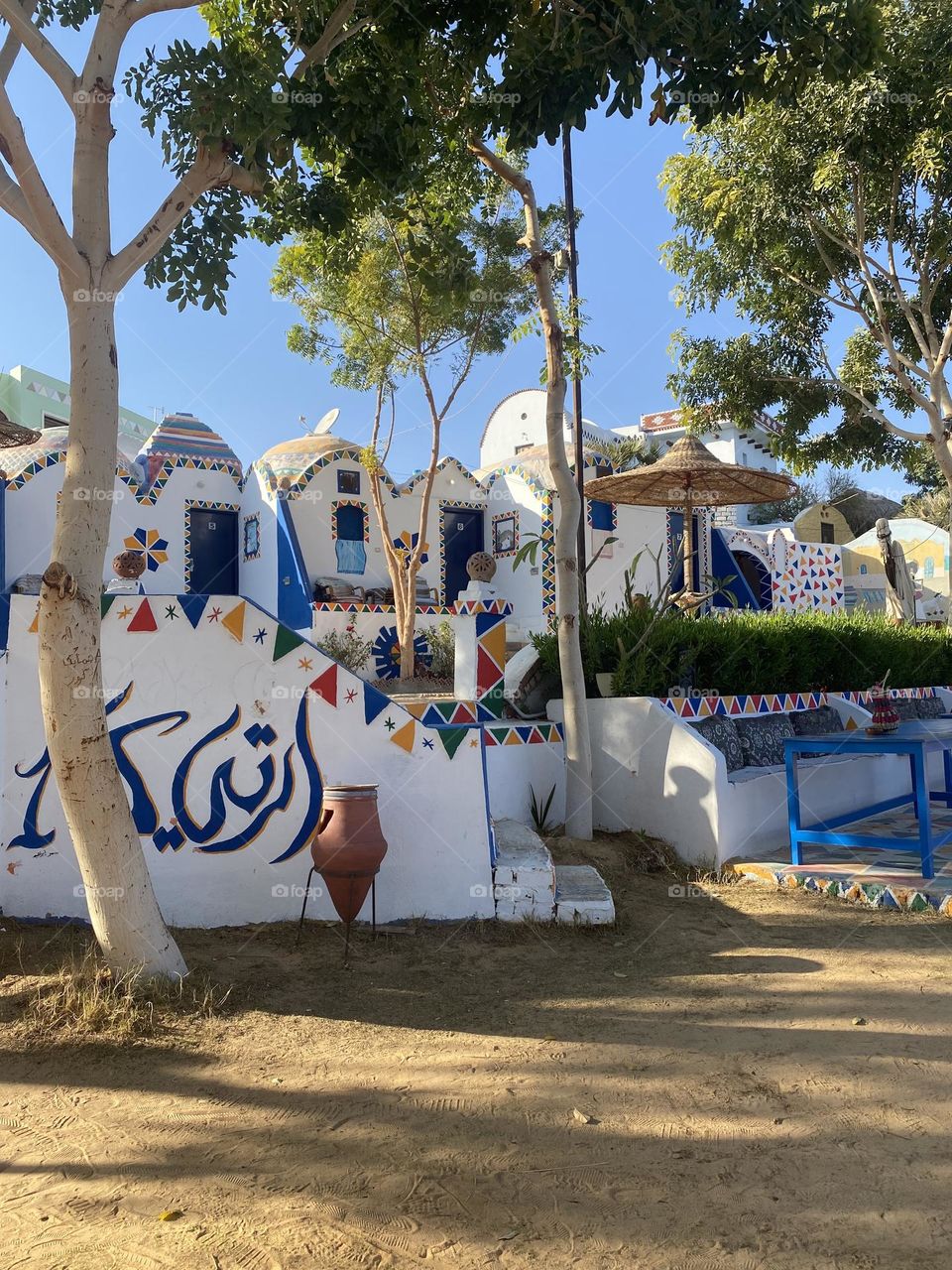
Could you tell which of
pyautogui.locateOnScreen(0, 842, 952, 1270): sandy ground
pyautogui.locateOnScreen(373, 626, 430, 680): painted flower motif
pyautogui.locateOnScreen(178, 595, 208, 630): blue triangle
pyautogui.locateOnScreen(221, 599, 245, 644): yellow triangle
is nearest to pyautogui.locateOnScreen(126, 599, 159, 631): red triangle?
pyautogui.locateOnScreen(178, 595, 208, 630): blue triangle

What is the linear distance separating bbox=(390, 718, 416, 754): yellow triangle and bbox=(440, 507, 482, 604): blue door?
11153mm

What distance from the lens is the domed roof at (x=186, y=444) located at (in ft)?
53.3

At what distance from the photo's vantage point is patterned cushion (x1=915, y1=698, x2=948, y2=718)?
429 inches

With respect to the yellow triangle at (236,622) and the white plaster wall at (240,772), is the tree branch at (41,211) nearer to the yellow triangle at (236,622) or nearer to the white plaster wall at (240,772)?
the white plaster wall at (240,772)

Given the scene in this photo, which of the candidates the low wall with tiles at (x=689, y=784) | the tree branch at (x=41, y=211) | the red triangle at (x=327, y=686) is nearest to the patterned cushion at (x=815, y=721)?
the low wall with tiles at (x=689, y=784)

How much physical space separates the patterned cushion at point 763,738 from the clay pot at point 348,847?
13.1ft

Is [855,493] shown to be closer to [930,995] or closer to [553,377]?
[553,377]

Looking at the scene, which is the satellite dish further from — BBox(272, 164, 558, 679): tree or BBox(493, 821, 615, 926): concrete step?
BBox(493, 821, 615, 926): concrete step

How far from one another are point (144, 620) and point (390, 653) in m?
8.46

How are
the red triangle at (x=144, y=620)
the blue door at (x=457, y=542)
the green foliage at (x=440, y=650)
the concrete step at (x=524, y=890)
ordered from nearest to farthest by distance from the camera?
the red triangle at (x=144, y=620), the concrete step at (x=524, y=890), the green foliage at (x=440, y=650), the blue door at (x=457, y=542)

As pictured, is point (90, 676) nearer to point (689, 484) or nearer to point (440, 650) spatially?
point (689, 484)

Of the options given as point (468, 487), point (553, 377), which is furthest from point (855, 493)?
point (553, 377)

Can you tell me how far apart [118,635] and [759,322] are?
10357 millimetres

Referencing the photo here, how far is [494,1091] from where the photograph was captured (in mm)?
3471
